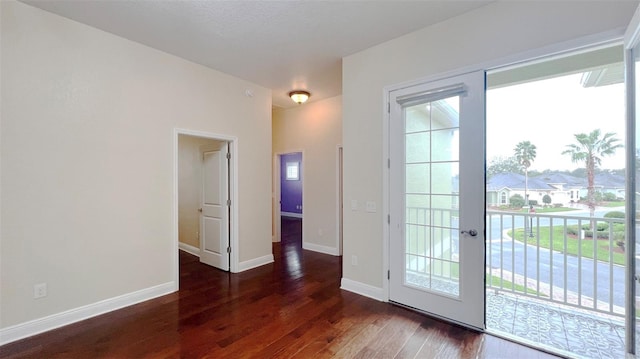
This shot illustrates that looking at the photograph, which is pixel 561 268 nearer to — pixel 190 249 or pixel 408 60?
pixel 408 60

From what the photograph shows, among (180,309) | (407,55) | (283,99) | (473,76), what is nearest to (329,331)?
(180,309)

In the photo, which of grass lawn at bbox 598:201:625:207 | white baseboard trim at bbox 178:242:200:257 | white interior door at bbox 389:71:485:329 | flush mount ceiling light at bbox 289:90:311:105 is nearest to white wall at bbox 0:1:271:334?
flush mount ceiling light at bbox 289:90:311:105

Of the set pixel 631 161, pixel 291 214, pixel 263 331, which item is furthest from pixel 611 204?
pixel 291 214

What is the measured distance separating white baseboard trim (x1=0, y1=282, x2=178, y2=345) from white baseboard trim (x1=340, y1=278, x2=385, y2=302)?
7.24 feet

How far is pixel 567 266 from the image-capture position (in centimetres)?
313

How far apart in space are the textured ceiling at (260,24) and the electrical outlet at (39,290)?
2561 millimetres

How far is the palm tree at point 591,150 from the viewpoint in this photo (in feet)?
13.0

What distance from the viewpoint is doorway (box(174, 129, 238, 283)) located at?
400cm

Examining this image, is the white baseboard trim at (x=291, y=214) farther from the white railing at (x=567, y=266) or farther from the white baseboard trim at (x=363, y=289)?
the white railing at (x=567, y=266)

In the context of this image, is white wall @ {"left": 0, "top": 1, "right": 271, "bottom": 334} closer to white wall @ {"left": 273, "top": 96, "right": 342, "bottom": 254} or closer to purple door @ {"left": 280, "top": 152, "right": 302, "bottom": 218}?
white wall @ {"left": 273, "top": 96, "right": 342, "bottom": 254}

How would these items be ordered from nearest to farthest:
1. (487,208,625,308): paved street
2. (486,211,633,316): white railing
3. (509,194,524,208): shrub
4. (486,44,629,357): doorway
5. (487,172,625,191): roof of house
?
(486,44,629,357): doorway, (486,211,633,316): white railing, (487,208,625,308): paved street, (487,172,625,191): roof of house, (509,194,524,208): shrub

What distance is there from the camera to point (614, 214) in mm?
3549

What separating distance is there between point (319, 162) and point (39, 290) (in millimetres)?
4093

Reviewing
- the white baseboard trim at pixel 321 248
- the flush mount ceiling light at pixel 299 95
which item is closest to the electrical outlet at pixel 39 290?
the white baseboard trim at pixel 321 248
